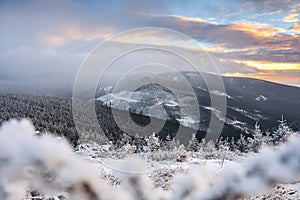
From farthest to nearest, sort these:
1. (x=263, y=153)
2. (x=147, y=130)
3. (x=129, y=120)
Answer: (x=129, y=120) < (x=147, y=130) < (x=263, y=153)

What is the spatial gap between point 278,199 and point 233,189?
2.35 metres

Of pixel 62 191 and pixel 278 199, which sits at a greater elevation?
pixel 62 191

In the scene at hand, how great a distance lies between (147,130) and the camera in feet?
528

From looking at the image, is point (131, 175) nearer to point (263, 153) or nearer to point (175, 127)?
point (263, 153)

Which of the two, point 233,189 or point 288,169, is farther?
point 288,169

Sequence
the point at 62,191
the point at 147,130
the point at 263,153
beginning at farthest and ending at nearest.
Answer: the point at 147,130, the point at 263,153, the point at 62,191

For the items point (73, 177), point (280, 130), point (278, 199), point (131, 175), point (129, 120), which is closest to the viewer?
point (73, 177)

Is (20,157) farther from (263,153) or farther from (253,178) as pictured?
(263,153)

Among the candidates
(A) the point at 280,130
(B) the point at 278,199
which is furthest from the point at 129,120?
(B) the point at 278,199

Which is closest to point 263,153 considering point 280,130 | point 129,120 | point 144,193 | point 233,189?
point 233,189

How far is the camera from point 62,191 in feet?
6.96

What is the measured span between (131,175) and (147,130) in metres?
159

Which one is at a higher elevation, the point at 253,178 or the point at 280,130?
the point at 253,178

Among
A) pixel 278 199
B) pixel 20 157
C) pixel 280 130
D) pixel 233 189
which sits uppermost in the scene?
pixel 20 157
